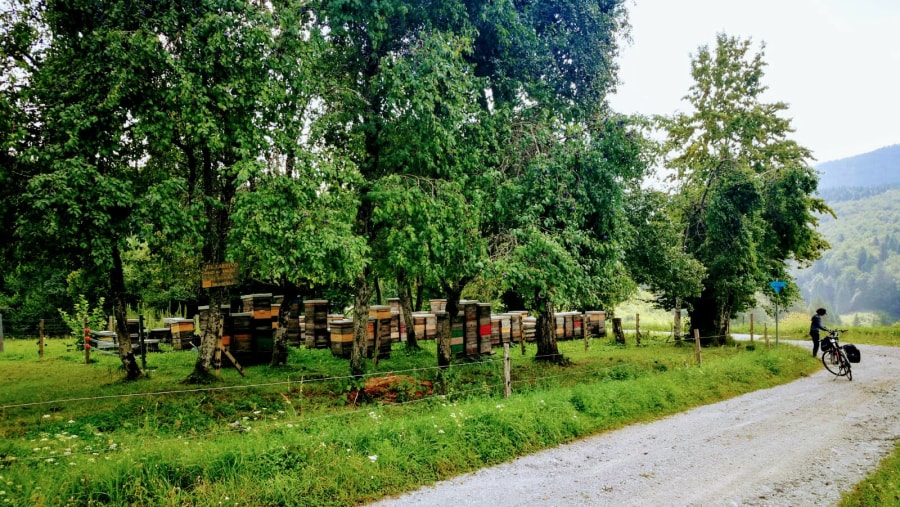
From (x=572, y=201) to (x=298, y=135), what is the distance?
20.2 feet

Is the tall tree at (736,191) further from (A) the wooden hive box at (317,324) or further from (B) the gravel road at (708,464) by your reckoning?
(A) the wooden hive box at (317,324)

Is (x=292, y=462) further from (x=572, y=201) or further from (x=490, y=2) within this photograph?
(x=490, y=2)

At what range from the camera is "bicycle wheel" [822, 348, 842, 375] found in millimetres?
14730

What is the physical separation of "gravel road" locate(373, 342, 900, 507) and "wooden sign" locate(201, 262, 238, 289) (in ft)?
23.2

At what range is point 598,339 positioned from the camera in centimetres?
2725

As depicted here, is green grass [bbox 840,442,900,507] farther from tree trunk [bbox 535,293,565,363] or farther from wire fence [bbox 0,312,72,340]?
wire fence [bbox 0,312,72,340]

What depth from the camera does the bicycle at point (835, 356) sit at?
47.3ft

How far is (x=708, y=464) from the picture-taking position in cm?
736

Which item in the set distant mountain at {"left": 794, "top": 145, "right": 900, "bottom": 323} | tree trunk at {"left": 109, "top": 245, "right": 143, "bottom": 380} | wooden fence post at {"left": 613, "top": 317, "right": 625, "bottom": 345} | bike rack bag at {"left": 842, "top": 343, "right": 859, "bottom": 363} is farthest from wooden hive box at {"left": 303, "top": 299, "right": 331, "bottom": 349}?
distant mountain at {"left": 794, "top": 145, "right": 900, "bottom": 323}

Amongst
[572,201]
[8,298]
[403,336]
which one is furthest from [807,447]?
[8,298]

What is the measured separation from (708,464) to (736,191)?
50.2 ft

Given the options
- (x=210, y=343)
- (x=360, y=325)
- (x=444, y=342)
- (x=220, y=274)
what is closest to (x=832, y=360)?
(x=444, y=342)

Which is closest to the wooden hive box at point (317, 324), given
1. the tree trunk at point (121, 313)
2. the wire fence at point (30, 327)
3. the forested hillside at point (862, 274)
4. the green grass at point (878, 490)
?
the tree trunk at point (121, 313)

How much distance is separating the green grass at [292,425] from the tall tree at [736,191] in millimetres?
5271
